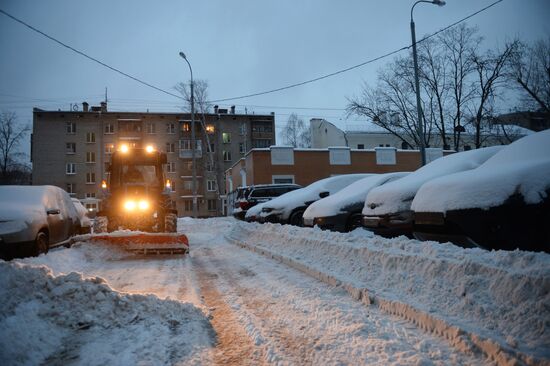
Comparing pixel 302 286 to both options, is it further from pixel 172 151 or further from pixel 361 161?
pixel 172 151

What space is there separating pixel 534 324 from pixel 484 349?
0.40m

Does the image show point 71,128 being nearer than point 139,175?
No

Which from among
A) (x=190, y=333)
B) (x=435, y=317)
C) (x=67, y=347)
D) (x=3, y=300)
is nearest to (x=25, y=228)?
(x=3, y=300)

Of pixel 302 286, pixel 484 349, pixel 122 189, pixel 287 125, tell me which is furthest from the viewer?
pixel 287 125

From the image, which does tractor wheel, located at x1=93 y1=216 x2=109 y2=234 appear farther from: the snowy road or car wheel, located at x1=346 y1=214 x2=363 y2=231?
car wheel, located at x1=346 y1=214 x2=363 y2=231

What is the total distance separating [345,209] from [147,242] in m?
4.64

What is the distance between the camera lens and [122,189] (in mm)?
9984

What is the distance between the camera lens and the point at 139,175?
10.3 m

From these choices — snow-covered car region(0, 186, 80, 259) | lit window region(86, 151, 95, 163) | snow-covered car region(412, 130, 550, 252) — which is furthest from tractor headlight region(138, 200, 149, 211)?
lit window region(86, 151, 95, 163)

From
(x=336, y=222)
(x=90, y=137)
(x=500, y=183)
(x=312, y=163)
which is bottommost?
(x=336, y=222)

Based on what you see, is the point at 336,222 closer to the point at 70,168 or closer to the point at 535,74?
the point at 535,74

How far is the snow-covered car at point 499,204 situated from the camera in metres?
3.71

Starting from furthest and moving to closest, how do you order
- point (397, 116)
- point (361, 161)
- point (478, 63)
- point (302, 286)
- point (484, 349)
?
point (397, 116) < point (361, 161) < point (478, 63) < point (302, 286) < point (484, 349)

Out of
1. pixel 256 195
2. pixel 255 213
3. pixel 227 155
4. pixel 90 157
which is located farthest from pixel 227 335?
pixel 90 157
